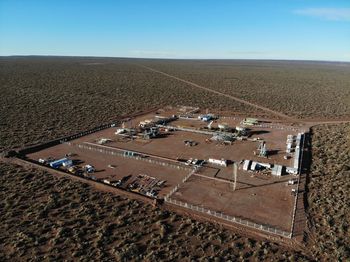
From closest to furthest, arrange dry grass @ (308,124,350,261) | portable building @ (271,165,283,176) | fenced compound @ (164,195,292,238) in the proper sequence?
1. dry grass @ (308,124,350,261)
2. fenced compound @ (164,195,292,238)
3. portable building @ (271,165,283,176)

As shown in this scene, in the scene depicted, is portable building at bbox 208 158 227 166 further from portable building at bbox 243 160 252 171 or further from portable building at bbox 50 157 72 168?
portable building at bbox 50 157 72 168

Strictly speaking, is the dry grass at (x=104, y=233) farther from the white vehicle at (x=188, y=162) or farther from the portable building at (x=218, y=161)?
the portable building at (x=218, y=161)

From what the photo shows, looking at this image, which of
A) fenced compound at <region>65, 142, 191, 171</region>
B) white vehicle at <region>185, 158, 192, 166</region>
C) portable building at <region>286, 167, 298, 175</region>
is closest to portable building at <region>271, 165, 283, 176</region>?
portable building at <region>286, 167, 298, 175</region>

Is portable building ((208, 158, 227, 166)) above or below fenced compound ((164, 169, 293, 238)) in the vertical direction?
above

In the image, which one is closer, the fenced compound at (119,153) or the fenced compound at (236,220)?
the fenced compound at (236,220)

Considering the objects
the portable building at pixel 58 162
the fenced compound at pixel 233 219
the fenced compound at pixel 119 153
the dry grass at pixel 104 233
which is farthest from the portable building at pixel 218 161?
the portable building at pixel 58 162

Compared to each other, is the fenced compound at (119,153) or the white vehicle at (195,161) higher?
the white vehicle at (195,161)

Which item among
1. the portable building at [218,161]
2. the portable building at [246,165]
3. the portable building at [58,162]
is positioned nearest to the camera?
the portable building at [246,165]

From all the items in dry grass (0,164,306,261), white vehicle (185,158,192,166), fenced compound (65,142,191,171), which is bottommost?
dry grass (0,164,306,261)

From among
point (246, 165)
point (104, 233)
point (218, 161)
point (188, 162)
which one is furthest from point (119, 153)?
point (104, 233)

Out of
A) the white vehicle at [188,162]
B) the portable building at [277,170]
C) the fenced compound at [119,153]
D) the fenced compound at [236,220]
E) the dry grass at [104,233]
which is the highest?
the portable building at [277,170]

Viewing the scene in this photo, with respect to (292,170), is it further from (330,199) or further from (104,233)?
(104,233)

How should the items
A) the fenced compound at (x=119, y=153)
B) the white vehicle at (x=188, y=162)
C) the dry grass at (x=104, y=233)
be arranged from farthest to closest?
the white vehicle at (x=188, y=162)
the fenced compound at (x=119, y=153)
the dry grass at (x=104, y=233)
